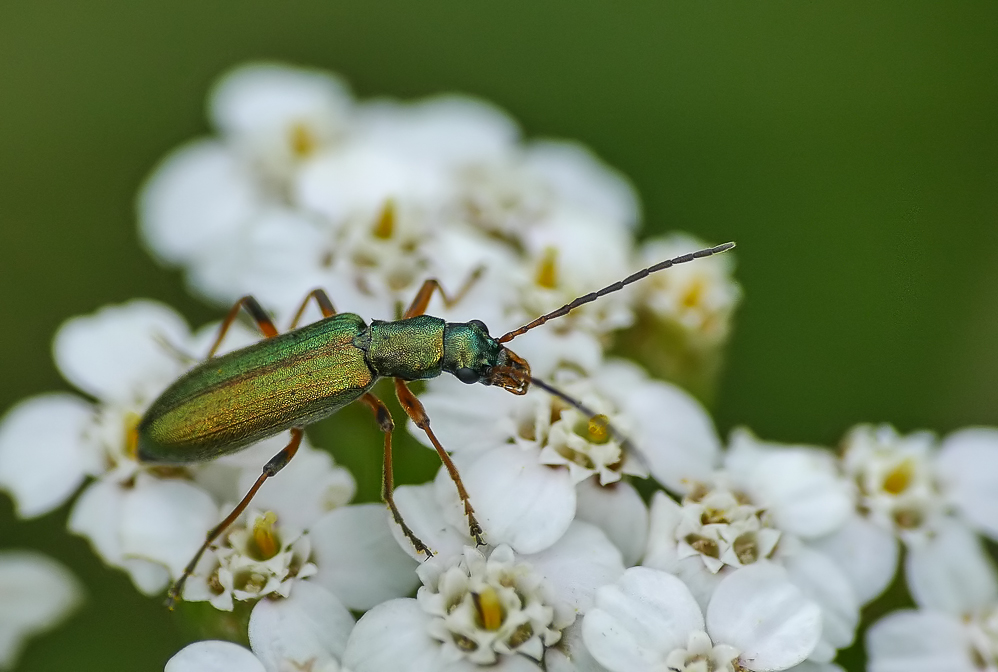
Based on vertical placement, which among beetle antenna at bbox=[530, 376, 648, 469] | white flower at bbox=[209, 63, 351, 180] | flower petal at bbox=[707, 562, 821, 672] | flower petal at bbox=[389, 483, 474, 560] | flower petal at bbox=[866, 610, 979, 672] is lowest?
flower petal at bbox=[389, 483, 474, 560]

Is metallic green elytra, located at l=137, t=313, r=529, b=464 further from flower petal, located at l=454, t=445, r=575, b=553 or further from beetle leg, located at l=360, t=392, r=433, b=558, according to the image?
flower petal, located at l=454, t=445, r=575, b=553

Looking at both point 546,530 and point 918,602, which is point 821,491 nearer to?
point 918,602

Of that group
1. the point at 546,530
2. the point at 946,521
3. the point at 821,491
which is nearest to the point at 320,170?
the point at 546,530

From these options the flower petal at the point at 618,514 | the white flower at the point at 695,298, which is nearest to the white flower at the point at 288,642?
the flower petal at the point at 618,514

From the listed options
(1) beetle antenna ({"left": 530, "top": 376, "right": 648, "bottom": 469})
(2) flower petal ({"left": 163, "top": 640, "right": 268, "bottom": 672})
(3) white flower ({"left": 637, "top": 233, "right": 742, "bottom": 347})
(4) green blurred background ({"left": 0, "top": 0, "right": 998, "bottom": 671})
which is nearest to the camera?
(2) flower petal ({"left": 163, "top": 640, "right": 268, "bottom": 672})

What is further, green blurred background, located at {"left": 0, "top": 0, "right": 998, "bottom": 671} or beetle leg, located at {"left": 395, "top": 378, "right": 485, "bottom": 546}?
green blurred background, located at {"left": 0, "top": 0, "right": 998, "bottom": 671}

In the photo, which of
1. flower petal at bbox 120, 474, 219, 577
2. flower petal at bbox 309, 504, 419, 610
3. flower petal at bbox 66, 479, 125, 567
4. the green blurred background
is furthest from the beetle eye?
the green blurred background

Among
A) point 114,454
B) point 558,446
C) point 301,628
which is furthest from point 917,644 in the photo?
point 114,454
